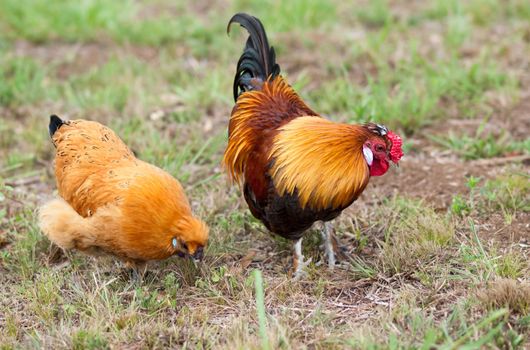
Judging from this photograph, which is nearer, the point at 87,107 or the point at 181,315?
the point at 181,315

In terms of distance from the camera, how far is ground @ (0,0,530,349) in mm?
3896

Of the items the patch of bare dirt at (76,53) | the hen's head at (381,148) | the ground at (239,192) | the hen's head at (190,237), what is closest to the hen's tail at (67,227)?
the ground at (239,192)

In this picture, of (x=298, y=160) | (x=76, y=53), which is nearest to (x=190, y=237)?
(x=298, y=160)

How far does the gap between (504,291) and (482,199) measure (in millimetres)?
1323

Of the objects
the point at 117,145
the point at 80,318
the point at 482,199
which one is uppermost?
the point at 117,145

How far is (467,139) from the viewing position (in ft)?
19.2

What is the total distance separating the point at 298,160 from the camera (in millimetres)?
4160

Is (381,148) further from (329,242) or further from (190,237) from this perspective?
(190,237)

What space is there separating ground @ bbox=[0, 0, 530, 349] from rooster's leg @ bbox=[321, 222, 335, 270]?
10 centimetres

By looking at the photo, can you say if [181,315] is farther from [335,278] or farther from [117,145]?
[117,145]

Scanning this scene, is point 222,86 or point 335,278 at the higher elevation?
point 222,86

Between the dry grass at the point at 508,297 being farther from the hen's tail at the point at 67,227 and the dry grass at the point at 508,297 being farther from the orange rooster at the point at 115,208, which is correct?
the hen's tail at the point at 67,227

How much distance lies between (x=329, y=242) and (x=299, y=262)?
0.27 m

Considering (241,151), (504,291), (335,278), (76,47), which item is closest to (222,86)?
(76,47)
